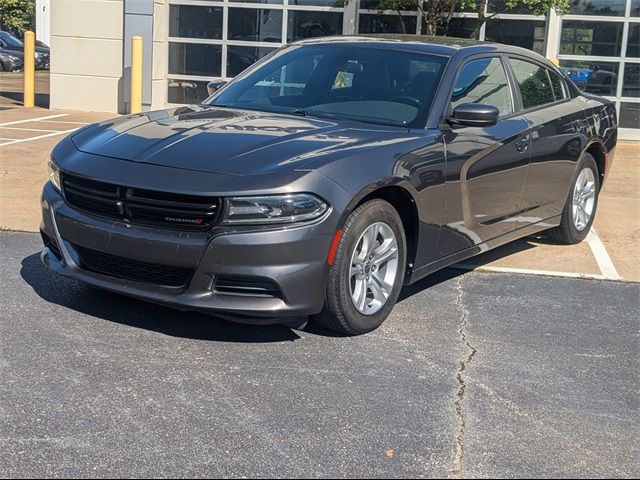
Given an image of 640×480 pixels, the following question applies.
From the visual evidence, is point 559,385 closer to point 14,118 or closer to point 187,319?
point 187,319

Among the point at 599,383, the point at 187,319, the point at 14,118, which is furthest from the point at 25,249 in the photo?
the point at 14,118

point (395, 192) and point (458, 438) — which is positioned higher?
point (395, 192)

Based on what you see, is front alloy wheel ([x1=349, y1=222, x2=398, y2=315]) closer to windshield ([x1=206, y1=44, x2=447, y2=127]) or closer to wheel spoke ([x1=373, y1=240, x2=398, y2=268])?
wheel spoke ([x1=373, y1=240, x2=398, y2=268])

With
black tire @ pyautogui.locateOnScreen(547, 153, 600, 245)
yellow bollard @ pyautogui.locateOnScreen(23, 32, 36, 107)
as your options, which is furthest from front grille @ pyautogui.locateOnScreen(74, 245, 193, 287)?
yellow bollard @ pyautogui.locateOnScreen(23, 32, 36, 107)

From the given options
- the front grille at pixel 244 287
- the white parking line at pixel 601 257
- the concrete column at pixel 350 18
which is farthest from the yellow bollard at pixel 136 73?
the front grille at pixel 244 287

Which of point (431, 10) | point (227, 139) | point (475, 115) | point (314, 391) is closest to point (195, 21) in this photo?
point (431, 10)

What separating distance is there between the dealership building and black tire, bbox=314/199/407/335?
35.4ft

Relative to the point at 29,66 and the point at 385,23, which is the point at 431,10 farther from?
the point at 29,66

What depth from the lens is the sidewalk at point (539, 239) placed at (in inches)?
271

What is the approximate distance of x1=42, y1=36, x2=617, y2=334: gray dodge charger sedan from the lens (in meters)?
4.47

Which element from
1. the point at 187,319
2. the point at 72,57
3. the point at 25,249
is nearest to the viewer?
the point at 187,319

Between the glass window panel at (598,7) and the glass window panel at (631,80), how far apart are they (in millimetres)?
863

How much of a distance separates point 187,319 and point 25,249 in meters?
2.06

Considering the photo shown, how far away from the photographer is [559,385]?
174 inches
